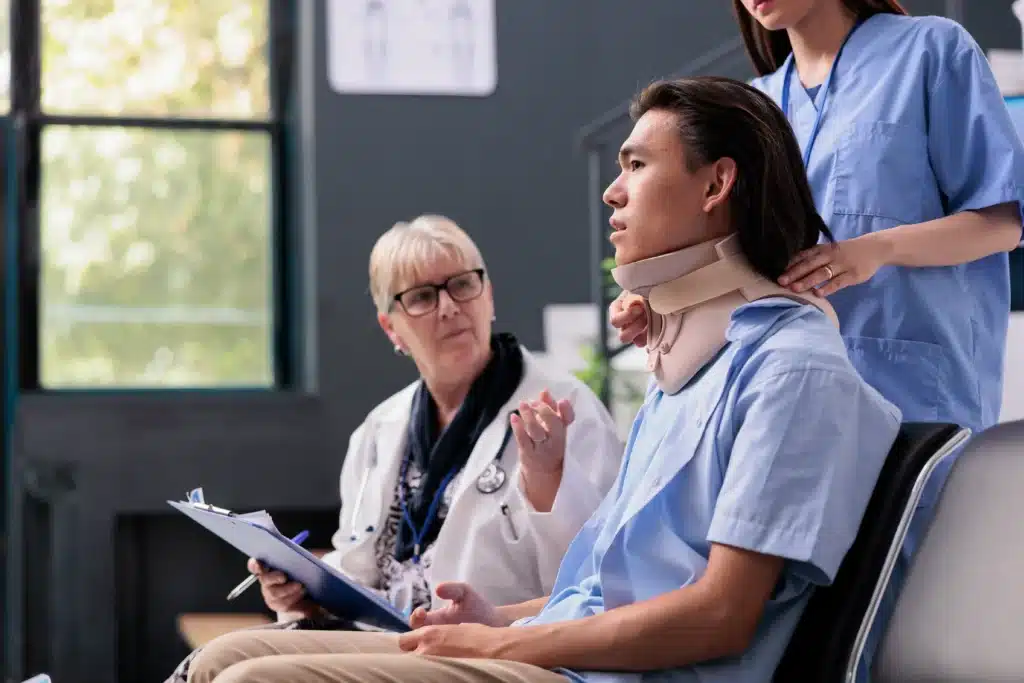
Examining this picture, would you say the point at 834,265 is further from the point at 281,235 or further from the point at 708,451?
the point at 281,235

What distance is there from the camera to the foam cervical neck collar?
158 cm

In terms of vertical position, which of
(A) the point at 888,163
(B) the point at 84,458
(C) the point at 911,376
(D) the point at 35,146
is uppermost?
(D) the point at 35,146

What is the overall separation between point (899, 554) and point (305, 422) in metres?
3.74

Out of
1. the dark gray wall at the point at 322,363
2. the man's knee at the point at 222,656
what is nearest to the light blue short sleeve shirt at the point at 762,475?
the man's knee at the point at 222,656

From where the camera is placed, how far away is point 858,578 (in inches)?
55.4

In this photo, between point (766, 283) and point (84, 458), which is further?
point (84, 458)

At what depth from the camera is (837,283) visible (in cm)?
167

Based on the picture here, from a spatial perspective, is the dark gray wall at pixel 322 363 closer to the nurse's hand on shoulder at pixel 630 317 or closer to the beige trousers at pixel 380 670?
the nurse's hand on shoulder at pixel 630 317

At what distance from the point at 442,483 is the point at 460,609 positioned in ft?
2.09

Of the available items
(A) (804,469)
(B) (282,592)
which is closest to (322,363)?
(B) (282,592)

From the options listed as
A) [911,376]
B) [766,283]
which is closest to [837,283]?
[766,283]

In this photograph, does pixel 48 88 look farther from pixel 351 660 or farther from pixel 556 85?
pixel 351 660

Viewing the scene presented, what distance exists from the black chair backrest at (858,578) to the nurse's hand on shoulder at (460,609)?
1.75 feet

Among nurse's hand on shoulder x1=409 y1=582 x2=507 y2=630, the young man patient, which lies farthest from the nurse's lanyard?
the young man patient
